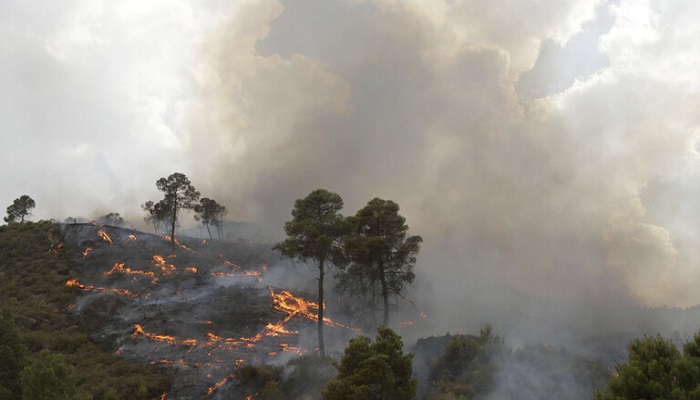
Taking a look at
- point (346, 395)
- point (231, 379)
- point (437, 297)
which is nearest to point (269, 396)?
point (231, 379)

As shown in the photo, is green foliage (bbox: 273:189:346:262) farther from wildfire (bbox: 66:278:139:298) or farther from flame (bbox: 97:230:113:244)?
flame (bbox: 97:230:113:244)

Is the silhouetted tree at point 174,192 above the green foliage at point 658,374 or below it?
above

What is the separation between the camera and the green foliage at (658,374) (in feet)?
42.2

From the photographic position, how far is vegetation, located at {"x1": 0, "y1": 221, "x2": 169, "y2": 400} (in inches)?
850

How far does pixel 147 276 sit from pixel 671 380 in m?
58.7

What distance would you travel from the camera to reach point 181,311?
47.2m

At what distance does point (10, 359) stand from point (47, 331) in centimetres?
2198

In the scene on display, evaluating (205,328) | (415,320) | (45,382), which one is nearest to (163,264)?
(205,328)

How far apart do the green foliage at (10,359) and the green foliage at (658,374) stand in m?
26.9

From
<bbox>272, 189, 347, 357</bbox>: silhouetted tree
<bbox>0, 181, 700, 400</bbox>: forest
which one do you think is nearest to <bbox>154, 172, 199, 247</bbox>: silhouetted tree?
<bbox>0, 181, 700, 400</bbox>: forest

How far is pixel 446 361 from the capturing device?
29625 millimetres

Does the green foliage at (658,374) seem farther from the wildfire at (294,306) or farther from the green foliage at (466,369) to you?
the wildfire at (294,306)

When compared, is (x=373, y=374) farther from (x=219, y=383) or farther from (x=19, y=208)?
(x=19, y=208)

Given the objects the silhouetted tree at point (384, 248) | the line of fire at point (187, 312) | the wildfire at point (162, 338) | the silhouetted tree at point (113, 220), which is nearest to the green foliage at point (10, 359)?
the line of fire at point (187, 312)
